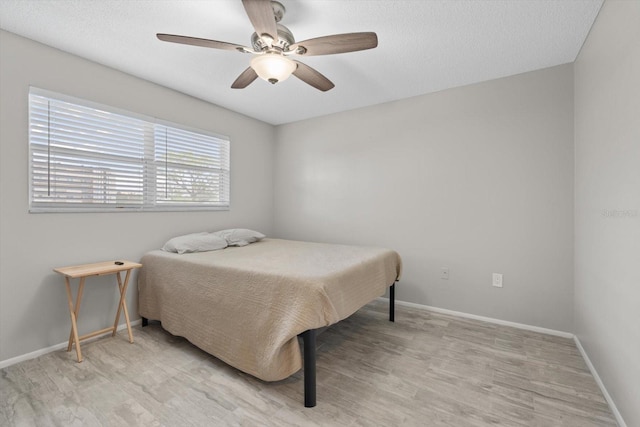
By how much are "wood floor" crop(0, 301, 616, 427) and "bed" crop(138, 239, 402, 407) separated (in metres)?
0.15

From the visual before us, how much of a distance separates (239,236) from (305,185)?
130 centimetres

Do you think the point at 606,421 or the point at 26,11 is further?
the point at 26,11

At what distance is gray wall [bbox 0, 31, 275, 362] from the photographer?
2031 mm

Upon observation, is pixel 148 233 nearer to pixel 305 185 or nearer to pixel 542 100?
pixel 305 185

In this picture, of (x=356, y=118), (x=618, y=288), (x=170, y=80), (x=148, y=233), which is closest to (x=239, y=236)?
(x=148, y=233)

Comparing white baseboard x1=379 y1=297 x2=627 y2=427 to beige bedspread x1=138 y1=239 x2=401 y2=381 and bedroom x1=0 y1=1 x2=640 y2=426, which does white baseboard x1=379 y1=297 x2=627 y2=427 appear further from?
beige bedspread x1=138 y1=239 x2=401 y2=381

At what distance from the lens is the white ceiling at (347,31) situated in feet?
5.81

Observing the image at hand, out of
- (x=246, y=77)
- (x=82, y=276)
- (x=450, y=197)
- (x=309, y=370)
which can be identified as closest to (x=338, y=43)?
(x=246, y=77)

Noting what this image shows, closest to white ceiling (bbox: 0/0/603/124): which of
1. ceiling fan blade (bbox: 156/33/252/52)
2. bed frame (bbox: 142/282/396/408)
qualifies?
ceiling fan blade (bbox: 156/33/252/52)

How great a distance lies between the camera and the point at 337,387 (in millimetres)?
1809

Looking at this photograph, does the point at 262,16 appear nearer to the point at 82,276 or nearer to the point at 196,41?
the point at 196,41

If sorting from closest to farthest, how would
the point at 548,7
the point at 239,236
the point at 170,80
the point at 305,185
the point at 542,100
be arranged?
the point at 548,7, the point at 542,100, the point at 170,80, the point at 239,236, the point at 305,185

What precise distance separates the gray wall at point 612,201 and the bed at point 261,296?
141 cm

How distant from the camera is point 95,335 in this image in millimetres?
2307
